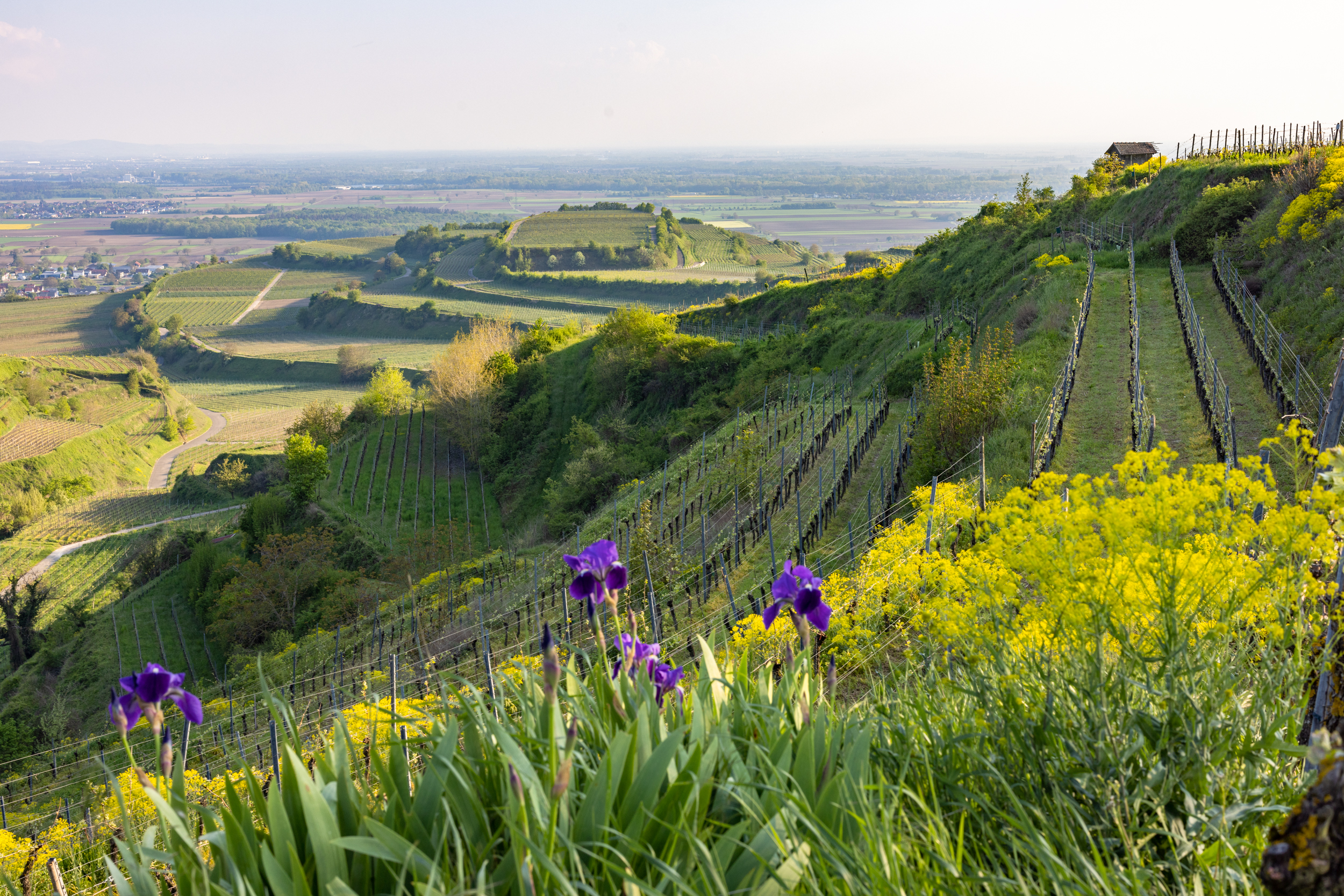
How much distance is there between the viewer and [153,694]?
242 centimetres

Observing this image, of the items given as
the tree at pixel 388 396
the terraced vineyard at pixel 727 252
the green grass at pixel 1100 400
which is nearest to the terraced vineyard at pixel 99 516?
the tree at pixel 388 396

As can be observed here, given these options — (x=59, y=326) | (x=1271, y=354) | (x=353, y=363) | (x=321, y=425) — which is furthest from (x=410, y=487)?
(x=59, y=326)

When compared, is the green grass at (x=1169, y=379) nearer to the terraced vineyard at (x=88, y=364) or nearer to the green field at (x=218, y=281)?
the terraced vineyard at (x=88, y=364)

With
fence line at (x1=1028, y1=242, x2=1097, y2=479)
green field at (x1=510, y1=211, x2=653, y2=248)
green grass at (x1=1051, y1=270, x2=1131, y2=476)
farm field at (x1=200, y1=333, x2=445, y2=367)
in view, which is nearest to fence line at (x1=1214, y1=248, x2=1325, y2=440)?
green grass at (x1=1051, y1=270, x2=1131, y2=476)

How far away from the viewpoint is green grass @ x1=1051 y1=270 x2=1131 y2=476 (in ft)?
42.4

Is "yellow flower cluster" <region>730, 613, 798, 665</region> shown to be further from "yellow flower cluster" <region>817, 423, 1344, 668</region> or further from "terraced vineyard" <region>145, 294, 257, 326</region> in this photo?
"terraced vineyard" <region>145, 294, 257, 326</region>

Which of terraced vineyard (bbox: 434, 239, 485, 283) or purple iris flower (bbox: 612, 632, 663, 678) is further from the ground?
terraced vineyard (bbox: 434, 239, 485, 283)

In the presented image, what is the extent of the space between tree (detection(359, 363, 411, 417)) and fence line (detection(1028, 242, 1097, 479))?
48361 millimetres

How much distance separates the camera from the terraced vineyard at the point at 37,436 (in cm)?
8231

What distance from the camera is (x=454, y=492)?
4647 cm

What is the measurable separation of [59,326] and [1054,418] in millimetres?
185954

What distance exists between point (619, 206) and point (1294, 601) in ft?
567

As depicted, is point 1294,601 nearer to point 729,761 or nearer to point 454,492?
point 729,761

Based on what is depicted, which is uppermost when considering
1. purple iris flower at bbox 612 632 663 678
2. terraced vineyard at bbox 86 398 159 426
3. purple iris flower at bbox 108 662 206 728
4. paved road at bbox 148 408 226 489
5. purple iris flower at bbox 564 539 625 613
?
purple iris flower at bbox 564 539 625 613
